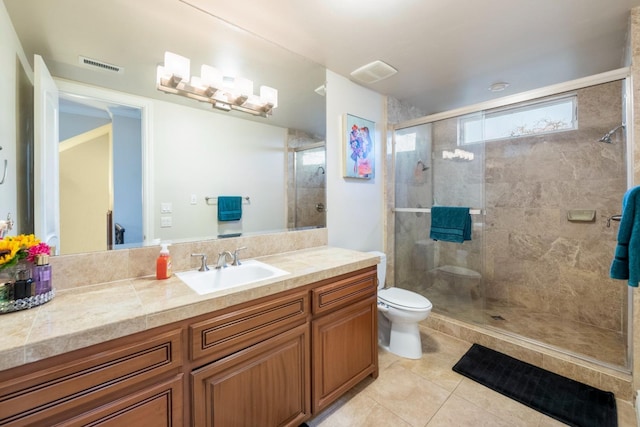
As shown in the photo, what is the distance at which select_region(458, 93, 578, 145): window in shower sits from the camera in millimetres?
2410

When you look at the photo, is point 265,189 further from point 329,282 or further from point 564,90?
point 564,90

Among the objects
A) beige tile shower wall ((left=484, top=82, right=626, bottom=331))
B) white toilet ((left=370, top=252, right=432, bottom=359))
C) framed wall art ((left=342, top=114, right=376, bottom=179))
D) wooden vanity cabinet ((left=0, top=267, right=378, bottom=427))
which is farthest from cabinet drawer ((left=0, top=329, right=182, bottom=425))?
beige tile shower wall ((left=484, top=82, right=626, bottom=331))

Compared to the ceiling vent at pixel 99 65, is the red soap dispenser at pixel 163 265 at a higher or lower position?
lower

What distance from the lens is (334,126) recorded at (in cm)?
227

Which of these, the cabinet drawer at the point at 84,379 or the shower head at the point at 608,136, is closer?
the cabinet drawer at the point at 84,379

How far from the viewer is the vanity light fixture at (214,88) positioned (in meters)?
1.46

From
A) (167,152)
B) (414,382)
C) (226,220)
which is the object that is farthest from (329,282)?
(167,152)

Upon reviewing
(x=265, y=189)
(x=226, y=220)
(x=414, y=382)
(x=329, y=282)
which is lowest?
(x=414, y=382)

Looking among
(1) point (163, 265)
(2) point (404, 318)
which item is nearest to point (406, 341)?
(2) point (404, 318)

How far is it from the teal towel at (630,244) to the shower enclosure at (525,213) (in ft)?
3.47

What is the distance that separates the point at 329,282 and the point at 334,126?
139cm

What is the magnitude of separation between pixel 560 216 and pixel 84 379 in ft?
11.7

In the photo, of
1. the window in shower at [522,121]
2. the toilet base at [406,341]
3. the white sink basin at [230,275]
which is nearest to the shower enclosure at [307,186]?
the white sink basin at [230,275]

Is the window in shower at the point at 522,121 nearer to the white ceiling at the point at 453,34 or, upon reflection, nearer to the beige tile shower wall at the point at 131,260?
the white ceiling at the point at 453,34
